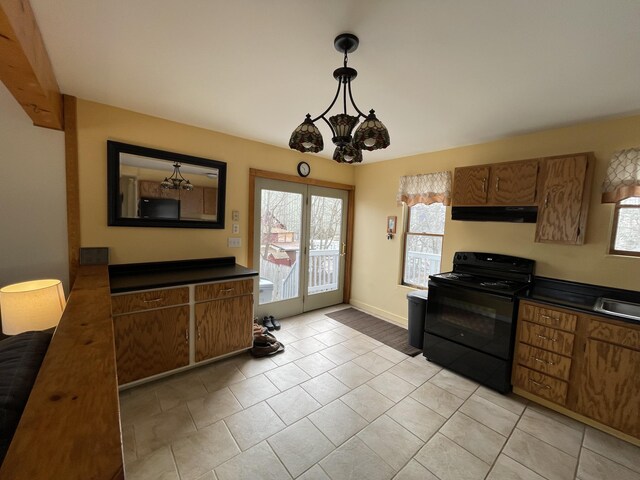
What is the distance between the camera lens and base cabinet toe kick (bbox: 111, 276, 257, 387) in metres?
2.12

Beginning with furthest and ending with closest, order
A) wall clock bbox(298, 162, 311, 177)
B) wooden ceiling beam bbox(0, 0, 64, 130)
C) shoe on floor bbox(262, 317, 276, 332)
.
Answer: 1. wall clock bbox(298, 162, 311, 177)
2. shoe on floor bbox(262, 317, 276, 332)
3. wooden ceiling beam bbox(0, 0, 64, 130)

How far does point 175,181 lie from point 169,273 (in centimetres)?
93

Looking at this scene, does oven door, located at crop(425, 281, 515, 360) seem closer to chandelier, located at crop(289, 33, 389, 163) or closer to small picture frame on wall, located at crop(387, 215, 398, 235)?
small picture frame on wall, located at crop(387, 215, 398, 235)

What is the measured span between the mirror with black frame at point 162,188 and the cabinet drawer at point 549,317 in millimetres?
3091

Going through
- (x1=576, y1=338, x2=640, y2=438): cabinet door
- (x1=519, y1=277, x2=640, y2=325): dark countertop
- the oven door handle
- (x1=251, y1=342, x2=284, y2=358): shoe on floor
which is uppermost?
(x1=519, y1=277, x2=640, y2=325): dark countertop

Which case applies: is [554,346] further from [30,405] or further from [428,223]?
[30,405]

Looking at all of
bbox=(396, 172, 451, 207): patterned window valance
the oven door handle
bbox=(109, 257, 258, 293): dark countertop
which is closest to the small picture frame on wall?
bbox=(396, 172, 451, 207): patterned window valance

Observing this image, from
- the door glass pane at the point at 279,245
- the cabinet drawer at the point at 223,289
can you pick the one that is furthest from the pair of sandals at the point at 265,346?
the door glass pane at the point at 279,245

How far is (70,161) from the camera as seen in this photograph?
227 cm

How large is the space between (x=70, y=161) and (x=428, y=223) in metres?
3.79

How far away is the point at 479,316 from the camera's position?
98.3 inches

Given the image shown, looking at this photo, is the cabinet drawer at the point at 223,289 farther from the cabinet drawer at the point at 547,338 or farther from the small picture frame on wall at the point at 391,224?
the cabinet drawer at the point at 547,338

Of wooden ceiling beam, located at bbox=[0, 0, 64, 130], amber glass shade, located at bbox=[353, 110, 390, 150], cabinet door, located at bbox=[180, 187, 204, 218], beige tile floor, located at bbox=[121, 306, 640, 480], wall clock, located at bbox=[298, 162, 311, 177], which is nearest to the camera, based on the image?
wooden ceiling beam, located at bbox=[0, 0, 64, 130]

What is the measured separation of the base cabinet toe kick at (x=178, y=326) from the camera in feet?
6.97
